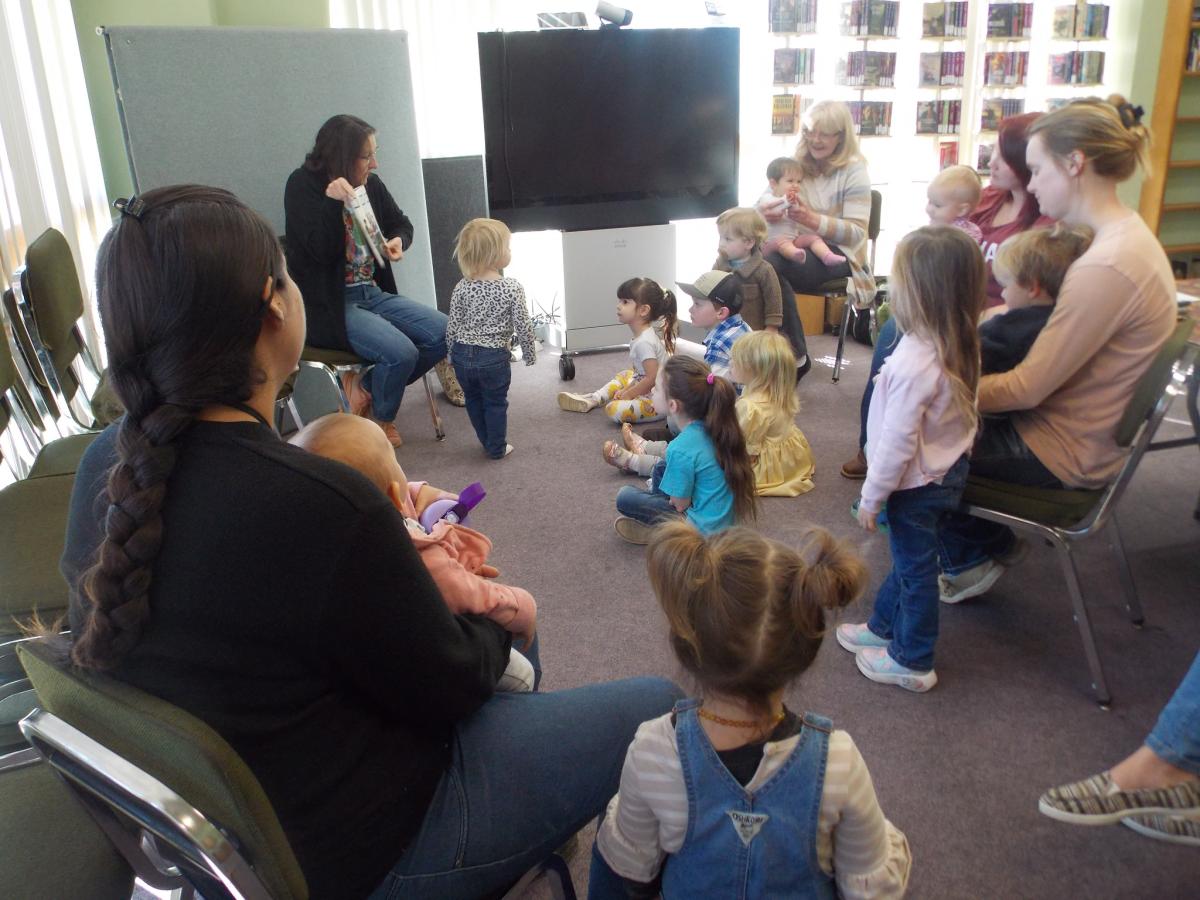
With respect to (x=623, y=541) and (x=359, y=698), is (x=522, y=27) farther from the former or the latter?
(x=359, y=698)

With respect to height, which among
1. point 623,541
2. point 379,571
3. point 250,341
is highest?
point 250,341

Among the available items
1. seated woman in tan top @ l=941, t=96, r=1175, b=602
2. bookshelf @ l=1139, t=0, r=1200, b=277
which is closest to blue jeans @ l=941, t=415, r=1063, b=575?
seated woman in tan top @ l=941, t=96, r=1175, b=602

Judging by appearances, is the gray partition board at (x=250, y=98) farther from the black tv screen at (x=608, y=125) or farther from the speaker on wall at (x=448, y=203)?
the black tv screen at (x=608, y=125)

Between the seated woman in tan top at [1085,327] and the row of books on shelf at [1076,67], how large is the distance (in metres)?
4.80

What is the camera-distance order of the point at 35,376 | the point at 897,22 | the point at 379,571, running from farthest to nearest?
the point at 897,22 < the point at 35,376 < the point at 379,571

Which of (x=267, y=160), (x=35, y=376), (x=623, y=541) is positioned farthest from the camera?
(x=267, y=160)

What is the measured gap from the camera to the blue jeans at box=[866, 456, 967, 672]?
78.4 inches

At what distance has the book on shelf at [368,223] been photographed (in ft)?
11.1

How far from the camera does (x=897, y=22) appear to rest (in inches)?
224

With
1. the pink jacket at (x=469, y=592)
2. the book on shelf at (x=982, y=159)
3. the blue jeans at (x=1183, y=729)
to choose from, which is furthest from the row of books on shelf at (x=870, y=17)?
the pink jacket at (x=469, y=592)

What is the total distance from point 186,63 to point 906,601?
3225 mm

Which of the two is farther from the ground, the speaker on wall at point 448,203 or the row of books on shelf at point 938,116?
the row of books on shelf at point 938,116

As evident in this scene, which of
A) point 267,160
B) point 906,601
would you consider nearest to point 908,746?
point 906,601

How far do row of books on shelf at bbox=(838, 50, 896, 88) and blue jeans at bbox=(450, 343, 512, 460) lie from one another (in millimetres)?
3540
